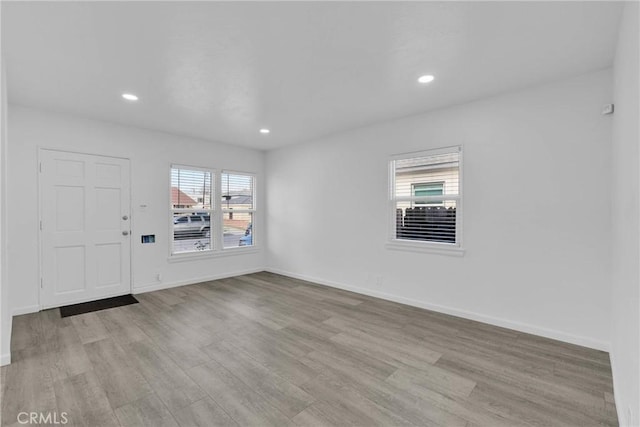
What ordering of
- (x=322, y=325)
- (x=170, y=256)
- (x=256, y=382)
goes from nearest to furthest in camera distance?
(x=256, y=382) → (x=322, y=325) → (x=170, y=256)

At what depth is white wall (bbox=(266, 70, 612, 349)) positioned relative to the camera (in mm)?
2740

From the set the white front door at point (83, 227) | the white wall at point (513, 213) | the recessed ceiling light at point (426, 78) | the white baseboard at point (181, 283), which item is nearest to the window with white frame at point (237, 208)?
the white baseboard at point (181, 283)

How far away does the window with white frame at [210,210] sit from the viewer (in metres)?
5.14

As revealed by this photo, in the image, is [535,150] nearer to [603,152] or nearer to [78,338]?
[603,152]

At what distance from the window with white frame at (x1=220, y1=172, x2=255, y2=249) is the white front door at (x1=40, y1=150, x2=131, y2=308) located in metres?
1.64

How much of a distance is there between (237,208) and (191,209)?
0.94 m

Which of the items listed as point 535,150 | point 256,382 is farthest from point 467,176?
point 256,382

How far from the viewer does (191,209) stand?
207 inches

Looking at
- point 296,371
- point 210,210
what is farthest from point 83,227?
point 296,371

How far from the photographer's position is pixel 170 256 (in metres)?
4.96

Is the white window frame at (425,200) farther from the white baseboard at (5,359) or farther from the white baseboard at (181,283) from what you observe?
the white baseboard at (5,359)

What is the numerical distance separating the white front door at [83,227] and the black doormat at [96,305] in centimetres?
12

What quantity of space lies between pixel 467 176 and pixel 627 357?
2301mm

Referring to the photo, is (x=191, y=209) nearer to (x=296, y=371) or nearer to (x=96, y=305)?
(x=96, y=305)
